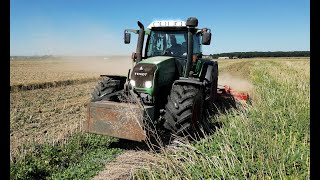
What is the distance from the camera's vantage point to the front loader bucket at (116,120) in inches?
227

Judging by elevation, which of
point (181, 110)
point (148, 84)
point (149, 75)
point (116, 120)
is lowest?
A: point (116, 120)

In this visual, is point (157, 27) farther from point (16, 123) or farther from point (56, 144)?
point (16, 123)

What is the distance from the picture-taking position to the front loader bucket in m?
5.77

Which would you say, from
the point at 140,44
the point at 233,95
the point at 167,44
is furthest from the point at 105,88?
the point at 233,95

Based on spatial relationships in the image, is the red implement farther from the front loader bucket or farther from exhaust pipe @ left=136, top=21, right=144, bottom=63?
the front loader bucket

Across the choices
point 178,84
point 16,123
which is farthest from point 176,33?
point 16,123

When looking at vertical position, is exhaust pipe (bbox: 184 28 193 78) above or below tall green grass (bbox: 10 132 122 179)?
above

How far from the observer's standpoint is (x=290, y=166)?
3.98 m

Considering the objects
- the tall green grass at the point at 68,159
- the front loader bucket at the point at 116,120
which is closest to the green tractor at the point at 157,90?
the front loader bucket at the point at 116,120

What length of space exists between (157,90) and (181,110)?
74 cm

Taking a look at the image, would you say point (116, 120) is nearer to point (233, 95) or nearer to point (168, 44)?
point (168, 44)

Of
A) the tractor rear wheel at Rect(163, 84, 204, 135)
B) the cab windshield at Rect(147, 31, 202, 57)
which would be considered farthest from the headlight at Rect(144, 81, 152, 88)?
the cab windshield at Rect(147, 31, 202, 57)

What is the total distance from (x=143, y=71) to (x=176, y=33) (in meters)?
1.63

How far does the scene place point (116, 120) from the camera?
5.95 meters
